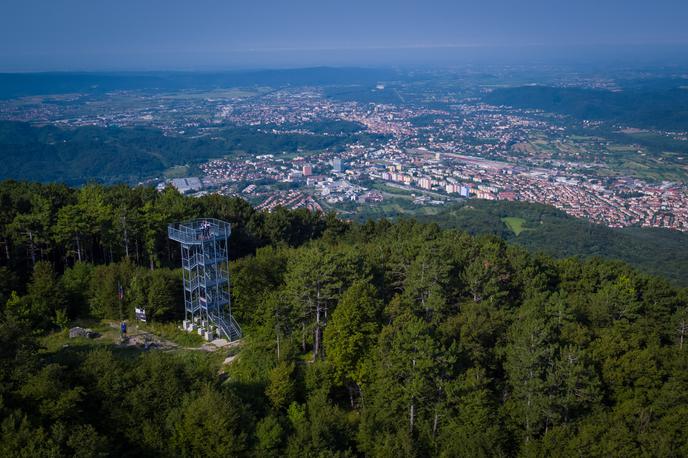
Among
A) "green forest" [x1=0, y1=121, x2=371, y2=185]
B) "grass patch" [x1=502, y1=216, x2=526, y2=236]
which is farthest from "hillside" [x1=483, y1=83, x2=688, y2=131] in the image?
"grass patch" [x1=502, y1=216, x2=526, y2=236]

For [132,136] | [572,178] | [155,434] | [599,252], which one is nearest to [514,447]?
[155,434]

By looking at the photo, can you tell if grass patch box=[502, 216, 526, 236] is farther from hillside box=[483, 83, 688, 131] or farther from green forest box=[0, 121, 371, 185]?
hillside box=[483, 83, 688, 131]

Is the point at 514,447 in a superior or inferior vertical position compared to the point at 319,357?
inferior

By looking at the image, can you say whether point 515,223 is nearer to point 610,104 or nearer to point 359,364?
point 359,364

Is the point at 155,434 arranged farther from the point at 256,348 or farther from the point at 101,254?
the point at 101,254

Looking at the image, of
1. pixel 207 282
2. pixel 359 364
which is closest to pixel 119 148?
pixel 207 282

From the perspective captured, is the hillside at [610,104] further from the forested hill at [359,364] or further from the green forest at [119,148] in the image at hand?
the forested hill at [359,364]
